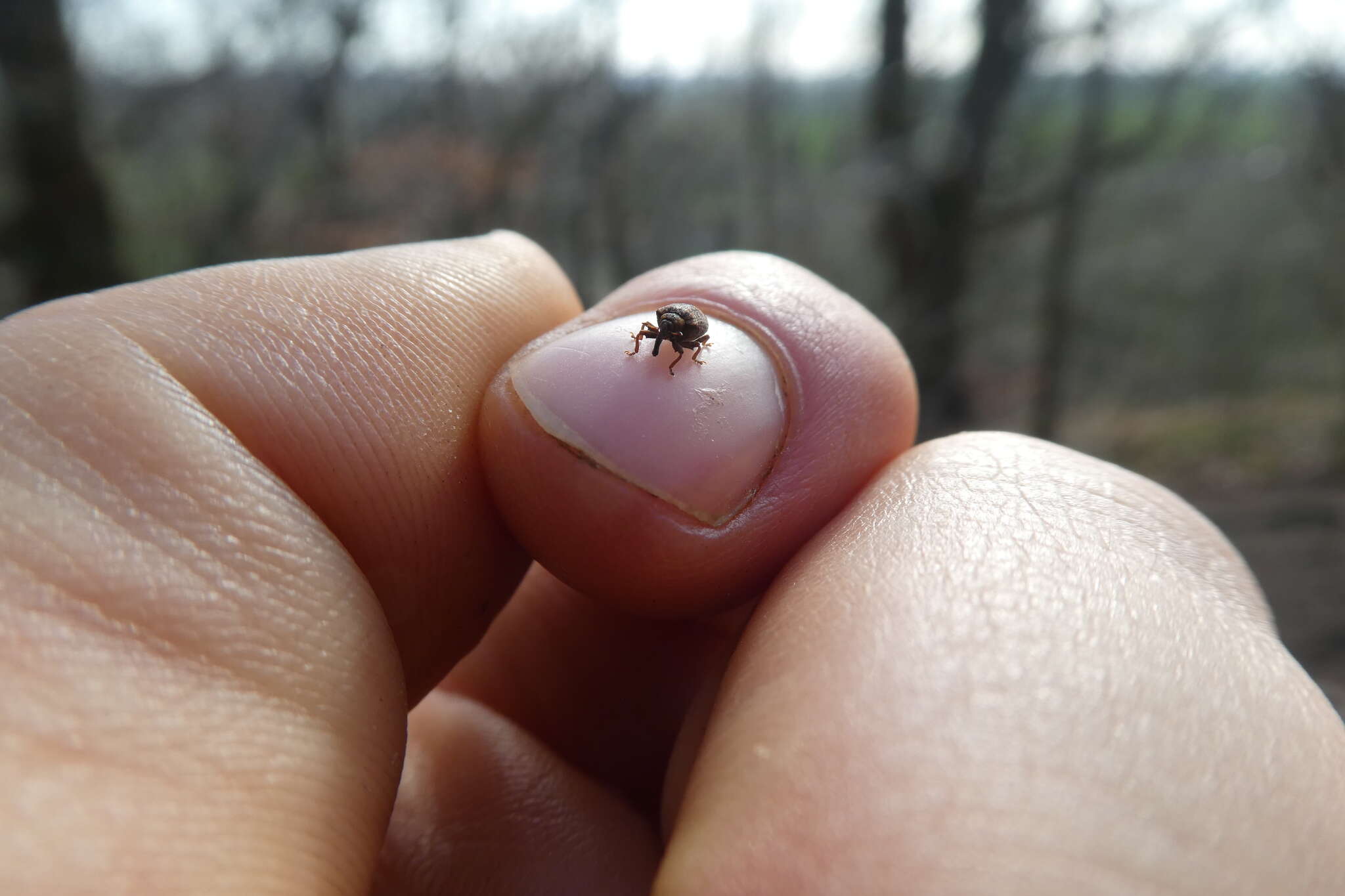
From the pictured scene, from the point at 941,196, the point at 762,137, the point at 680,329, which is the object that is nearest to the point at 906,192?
the point at 941,196

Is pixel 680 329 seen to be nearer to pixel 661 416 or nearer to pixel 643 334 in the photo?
pixel 643 334

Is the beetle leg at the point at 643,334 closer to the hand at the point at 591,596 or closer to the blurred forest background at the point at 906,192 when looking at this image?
the hand at the point at 591,596

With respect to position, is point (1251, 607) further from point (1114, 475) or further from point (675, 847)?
point (675, 847)

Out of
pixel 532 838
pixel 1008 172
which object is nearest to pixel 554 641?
pixel 532 838

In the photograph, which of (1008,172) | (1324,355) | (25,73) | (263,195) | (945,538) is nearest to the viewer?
(945,538)

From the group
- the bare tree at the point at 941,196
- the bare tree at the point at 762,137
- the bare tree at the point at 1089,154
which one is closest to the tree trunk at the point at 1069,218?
the bare tree at the point at 1089,154

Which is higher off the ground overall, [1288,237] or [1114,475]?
[1114,475]
